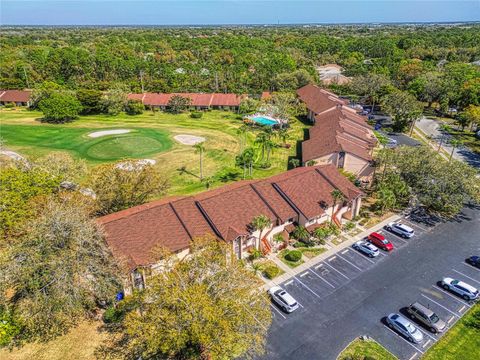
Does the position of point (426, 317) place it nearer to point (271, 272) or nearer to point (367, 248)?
point (367, 248)

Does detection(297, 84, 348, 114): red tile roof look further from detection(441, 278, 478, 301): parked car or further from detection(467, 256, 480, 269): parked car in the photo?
detection(441, 278, 478, 301): parked car

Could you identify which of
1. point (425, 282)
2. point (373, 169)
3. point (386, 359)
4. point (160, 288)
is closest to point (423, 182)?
point (373, 169)

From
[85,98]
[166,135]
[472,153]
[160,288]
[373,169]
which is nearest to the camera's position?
[160,288]

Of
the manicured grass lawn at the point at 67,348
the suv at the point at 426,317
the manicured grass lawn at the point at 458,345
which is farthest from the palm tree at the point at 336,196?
the manicured grass lawn at the point at 67,348

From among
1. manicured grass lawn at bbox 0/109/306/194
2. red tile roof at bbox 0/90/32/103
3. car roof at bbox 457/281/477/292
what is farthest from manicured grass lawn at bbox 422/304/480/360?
red tile roof at bbox 0/90/32/103

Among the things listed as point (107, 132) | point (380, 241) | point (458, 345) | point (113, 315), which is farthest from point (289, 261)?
point (107, 132)

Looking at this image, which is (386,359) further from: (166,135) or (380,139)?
(166,135)
